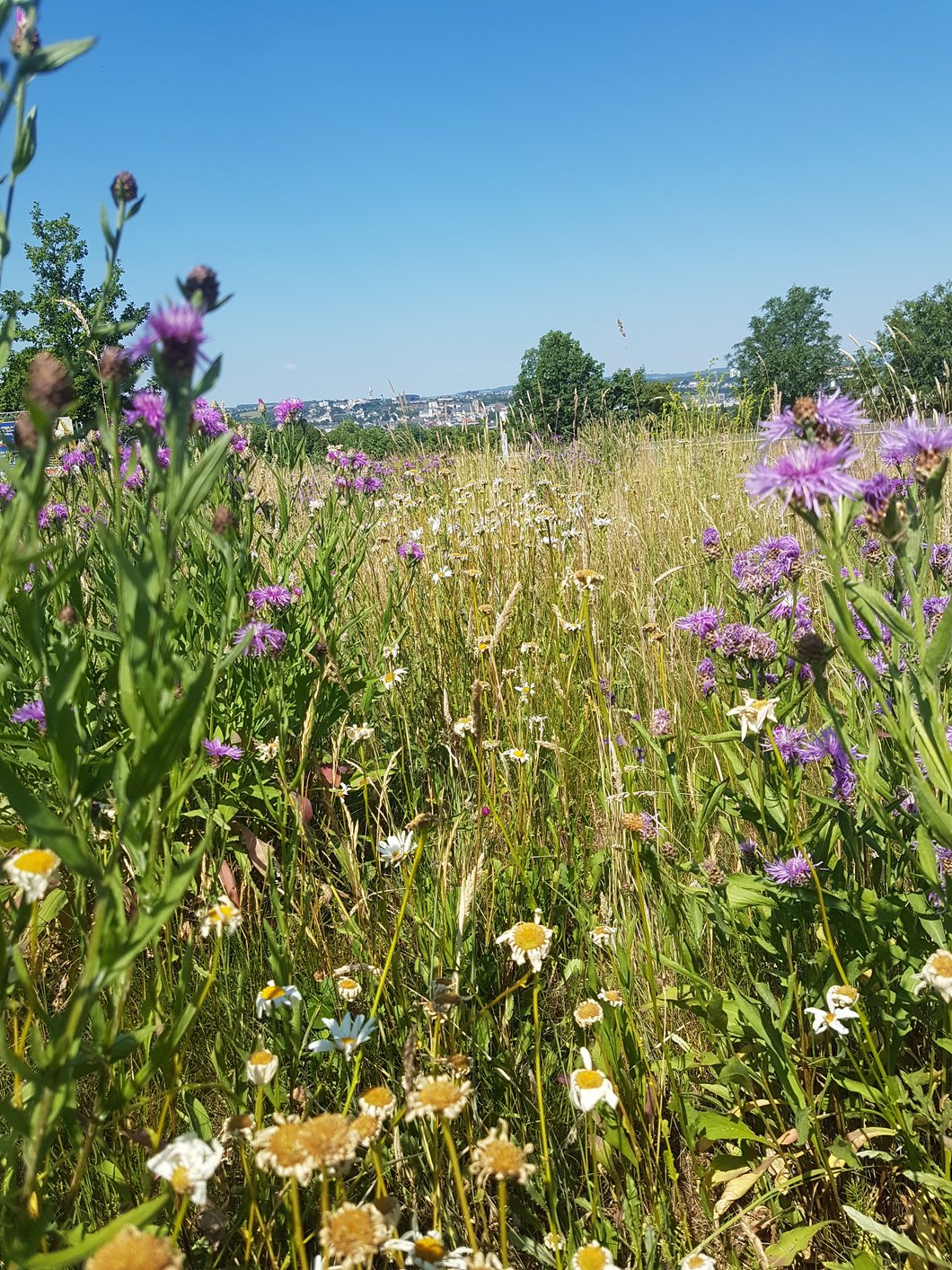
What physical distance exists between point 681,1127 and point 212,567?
1.87 metres

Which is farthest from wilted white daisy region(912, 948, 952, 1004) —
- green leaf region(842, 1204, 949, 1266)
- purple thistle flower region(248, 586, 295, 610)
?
purple thistle flower region(248, 586, 295, 610)

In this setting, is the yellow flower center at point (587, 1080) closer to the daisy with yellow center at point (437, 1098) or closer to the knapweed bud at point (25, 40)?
the daisy with yellow center at point (437, 1098)

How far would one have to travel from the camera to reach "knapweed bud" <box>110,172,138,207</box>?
4.01 feet

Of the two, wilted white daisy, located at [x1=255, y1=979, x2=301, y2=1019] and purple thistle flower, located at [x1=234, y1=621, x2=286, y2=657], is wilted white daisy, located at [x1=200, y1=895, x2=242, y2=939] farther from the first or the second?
purple thistle flower, located at [x1=234, y1=621, x2=286, y2=657]

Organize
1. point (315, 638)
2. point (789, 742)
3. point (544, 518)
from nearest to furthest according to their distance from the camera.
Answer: point (789, 742) → point (315, 638) → point (544, 518)

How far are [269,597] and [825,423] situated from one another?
1.52 meters

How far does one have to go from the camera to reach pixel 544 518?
3389 mm

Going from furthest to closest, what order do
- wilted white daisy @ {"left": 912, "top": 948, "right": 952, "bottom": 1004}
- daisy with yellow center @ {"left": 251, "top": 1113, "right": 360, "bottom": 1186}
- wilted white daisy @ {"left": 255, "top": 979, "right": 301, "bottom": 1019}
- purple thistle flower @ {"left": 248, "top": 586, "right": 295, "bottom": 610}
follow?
purple thistle flower @ {"left": 248, "top": 586, "right": 295, "bottom": 610}
wilted white daisy @ {"left": 255, "top": 979, "right": 301, "bottom": 1019}
wilted white daisy @ {"left": 912, "top": 948, "right": 952, "bottom": 1004}
daisy with yellow center @ {"left": 251, "top": 1113, "right": 360, "bottom": 1186}

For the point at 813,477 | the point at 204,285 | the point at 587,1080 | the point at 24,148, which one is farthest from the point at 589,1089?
the point at 24,148

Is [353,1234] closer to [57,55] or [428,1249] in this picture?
[428,1249]

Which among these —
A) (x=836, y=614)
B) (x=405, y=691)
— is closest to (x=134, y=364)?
(x=836, y=614)

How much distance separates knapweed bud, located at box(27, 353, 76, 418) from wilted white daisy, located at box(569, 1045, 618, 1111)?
3.25ft

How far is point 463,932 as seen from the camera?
4.98 ft

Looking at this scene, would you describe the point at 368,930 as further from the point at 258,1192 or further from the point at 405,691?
the point at 405,691
